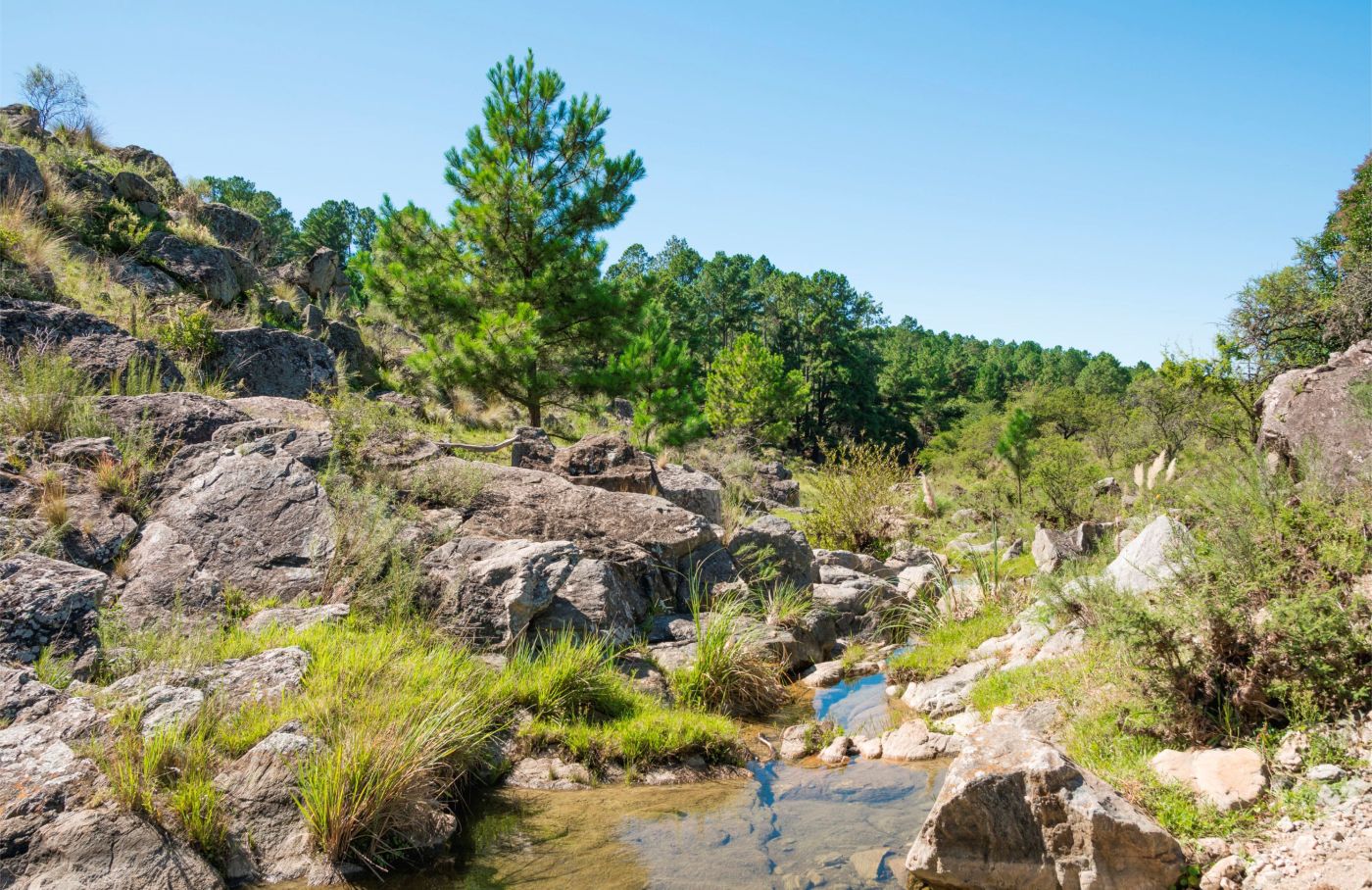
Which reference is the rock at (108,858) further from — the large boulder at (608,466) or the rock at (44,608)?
the large boulder at (608,466)

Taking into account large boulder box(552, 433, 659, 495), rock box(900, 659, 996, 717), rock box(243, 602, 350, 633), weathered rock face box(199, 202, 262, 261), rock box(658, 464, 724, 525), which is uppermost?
weathered rock face box(199, 202, 262, 261)

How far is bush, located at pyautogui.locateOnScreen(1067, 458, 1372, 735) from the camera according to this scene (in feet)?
15.0

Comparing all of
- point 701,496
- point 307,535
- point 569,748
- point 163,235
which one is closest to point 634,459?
point 701,496

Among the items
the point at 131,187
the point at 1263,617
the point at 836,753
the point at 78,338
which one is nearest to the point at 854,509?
the point at 836,753

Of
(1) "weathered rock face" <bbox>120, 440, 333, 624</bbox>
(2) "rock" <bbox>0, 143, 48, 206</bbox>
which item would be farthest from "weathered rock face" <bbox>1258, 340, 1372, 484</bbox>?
(2) "rock" <bbox>0, 143, 48, 206</bbox>

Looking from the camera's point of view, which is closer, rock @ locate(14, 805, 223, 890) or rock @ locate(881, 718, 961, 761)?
rock @ locate(14, 805, 223, 890)

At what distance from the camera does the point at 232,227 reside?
19.4m

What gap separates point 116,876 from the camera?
3.39m

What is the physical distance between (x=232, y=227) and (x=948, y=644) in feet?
66.0

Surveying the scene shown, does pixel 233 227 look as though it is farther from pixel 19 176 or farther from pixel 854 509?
pixel 854 509

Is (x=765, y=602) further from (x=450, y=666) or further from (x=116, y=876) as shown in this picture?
(x=116, y=876)

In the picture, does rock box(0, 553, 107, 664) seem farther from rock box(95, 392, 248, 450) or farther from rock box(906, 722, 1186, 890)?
rock box(906, 722, 1186, 890)

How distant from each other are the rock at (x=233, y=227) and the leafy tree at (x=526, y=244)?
650cm

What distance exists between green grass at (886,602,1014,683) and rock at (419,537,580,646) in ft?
14.1
